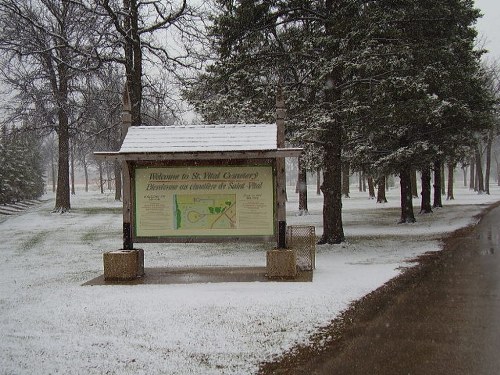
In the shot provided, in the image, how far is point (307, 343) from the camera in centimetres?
638

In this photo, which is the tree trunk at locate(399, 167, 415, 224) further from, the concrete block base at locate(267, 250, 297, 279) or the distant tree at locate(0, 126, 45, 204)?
the distant tree at locate(0, 126, 45, 204)

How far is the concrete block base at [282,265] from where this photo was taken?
34.6ft

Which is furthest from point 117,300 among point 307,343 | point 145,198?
point 307,343

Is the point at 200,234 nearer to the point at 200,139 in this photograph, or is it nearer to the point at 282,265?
the point at 282,265

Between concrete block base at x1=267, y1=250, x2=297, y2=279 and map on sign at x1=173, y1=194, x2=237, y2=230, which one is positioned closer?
concrete block base at x1=267, y1=250, x2=297, y2=279

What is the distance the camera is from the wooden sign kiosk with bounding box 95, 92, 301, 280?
11.0 meters

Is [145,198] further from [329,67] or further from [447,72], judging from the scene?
[447,72]

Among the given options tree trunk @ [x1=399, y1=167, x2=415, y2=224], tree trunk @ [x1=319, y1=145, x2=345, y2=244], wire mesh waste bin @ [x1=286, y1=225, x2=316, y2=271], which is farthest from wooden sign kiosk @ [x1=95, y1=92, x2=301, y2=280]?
tree trunk @ [x1=399, y1=167, x2=415, y2=224]

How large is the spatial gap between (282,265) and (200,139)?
326cm

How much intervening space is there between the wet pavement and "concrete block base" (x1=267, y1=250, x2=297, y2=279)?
196cm

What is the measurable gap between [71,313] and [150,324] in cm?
158

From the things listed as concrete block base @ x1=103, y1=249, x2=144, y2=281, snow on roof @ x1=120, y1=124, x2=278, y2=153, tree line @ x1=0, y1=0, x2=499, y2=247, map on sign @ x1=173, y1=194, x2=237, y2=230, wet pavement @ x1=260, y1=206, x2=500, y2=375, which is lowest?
wet pavement @ x1=260, y1=206, x2=500, y2=375

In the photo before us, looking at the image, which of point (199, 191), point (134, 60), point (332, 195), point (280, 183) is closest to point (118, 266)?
point (199, 191)

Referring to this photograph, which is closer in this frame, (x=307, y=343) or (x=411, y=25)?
(x=307, y=343)
